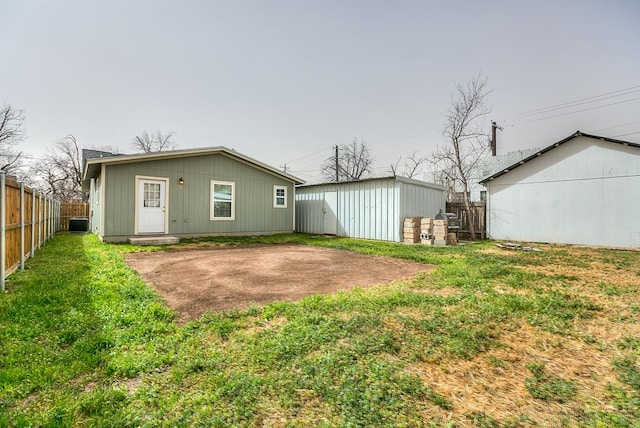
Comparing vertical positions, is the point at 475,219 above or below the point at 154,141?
below

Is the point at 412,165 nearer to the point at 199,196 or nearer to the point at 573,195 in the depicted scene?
the point at 573,195

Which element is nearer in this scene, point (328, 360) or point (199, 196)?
point (328, 360)

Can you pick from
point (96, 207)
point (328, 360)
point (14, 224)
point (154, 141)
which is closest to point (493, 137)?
point (328, 360)

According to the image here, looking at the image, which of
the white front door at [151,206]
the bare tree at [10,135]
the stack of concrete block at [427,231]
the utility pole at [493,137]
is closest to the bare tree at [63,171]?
the bare tree at [10,135]

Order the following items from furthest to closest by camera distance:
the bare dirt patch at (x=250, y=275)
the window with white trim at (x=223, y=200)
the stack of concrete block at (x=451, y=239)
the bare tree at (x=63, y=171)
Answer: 1. the bare tree at (x=63, y=171)
2. the window with white trim at (x=223, y=200)
3. the stack of concrete block at (x=451, y=239)
4. the bare dirt patch at (x=250, y=275)

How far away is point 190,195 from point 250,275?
7395mm

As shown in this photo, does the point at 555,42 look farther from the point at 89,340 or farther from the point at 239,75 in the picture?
the point at 89,340

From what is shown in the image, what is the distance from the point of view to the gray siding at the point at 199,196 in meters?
9.92

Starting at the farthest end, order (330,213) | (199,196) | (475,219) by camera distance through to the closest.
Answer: (330,213)
(475,219)
(199,196)

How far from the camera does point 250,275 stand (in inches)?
209

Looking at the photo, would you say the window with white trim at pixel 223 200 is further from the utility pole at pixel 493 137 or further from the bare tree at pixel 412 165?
the bare tree at pixel 412 165

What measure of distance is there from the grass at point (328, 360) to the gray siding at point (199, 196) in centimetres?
656

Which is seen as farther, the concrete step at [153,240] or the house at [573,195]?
the concrete step at [153,240]

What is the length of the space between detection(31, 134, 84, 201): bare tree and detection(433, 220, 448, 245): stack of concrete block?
104 feet
